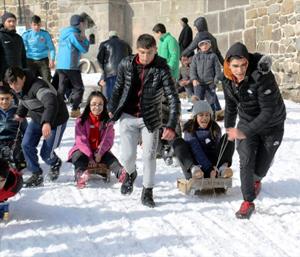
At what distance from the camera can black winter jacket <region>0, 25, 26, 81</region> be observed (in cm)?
767

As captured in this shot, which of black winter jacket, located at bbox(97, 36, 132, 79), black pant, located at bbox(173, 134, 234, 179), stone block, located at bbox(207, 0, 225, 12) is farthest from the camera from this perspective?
stone block, located at bbox(207, 0, 225, 12)

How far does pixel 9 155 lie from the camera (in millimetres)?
5500

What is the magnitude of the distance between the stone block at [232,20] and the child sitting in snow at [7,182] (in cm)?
924

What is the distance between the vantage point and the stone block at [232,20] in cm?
1250

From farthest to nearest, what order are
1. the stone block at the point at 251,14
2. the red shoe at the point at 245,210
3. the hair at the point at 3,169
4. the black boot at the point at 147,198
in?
the stone block at the point at 251,14 < the black boot at the point at 147,198 < the red shoe at the point at 245,210 < the hair at the point at 3,169

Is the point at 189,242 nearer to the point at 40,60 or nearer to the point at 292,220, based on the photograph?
the point at 292,220

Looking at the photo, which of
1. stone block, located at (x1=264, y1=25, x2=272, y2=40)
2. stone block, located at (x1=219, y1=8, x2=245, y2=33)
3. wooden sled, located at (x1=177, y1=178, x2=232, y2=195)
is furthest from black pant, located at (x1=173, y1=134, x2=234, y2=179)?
stone block, located at (x1=219, y1=8, x2=245, y2=33)

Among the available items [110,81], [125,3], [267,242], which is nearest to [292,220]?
[267,242]

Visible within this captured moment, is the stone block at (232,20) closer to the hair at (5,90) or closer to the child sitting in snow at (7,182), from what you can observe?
the hair at (5,90)

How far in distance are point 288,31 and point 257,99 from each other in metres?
6.99

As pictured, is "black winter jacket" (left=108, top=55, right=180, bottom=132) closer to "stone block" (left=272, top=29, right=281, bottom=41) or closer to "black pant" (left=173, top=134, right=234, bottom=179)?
"black pant" (left=173, top=134, right=234, bottom=179)

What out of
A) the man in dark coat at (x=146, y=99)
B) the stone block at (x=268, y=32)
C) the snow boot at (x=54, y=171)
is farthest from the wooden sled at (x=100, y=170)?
the stone block at (x=268, y=32)

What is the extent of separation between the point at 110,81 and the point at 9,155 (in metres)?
3.54

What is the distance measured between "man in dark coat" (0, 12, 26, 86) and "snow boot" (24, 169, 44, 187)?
9.04 feet
